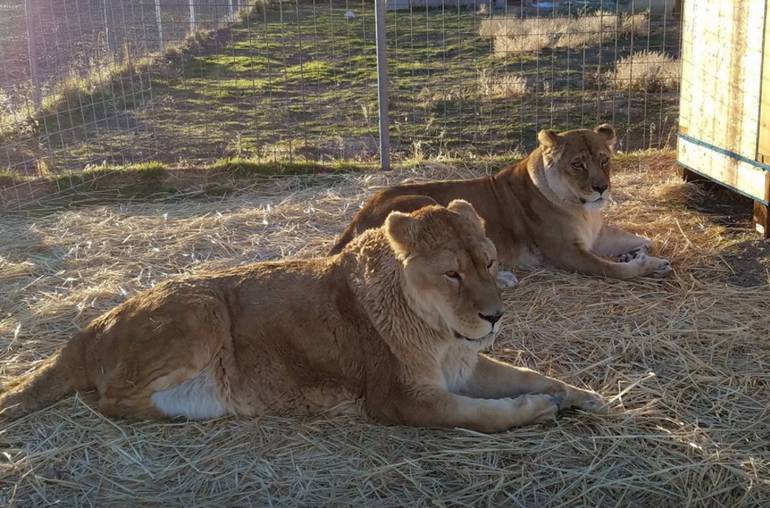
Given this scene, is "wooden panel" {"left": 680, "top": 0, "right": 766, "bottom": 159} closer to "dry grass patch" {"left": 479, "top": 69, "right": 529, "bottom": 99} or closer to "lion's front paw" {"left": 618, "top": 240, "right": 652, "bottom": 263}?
"lion's front paw" {"left": 618, "top": 240, "right": 652, "bottom": 263}

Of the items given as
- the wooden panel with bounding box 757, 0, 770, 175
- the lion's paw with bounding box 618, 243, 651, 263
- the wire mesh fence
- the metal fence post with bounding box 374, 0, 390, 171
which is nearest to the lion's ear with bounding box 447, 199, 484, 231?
the lion's paw with bounding box 618, 243, 651, 263

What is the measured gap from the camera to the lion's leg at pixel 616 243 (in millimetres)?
7078

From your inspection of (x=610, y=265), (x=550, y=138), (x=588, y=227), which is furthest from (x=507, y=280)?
(x=550, y=138)

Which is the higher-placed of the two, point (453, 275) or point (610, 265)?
point (453, 275)

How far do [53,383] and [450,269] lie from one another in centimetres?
218

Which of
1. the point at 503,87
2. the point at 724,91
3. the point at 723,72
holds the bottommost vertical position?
the point at 503,87

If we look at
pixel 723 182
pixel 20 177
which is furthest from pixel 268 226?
pixel 723 182

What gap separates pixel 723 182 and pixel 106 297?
5.00 m

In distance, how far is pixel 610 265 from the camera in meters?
6.49

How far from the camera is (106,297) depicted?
248 inches

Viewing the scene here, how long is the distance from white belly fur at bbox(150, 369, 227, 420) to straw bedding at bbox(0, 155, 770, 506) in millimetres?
78

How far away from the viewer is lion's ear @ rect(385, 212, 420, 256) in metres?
4.22

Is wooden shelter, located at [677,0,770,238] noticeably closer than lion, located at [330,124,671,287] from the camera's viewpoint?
No

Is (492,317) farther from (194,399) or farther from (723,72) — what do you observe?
(723,72)
